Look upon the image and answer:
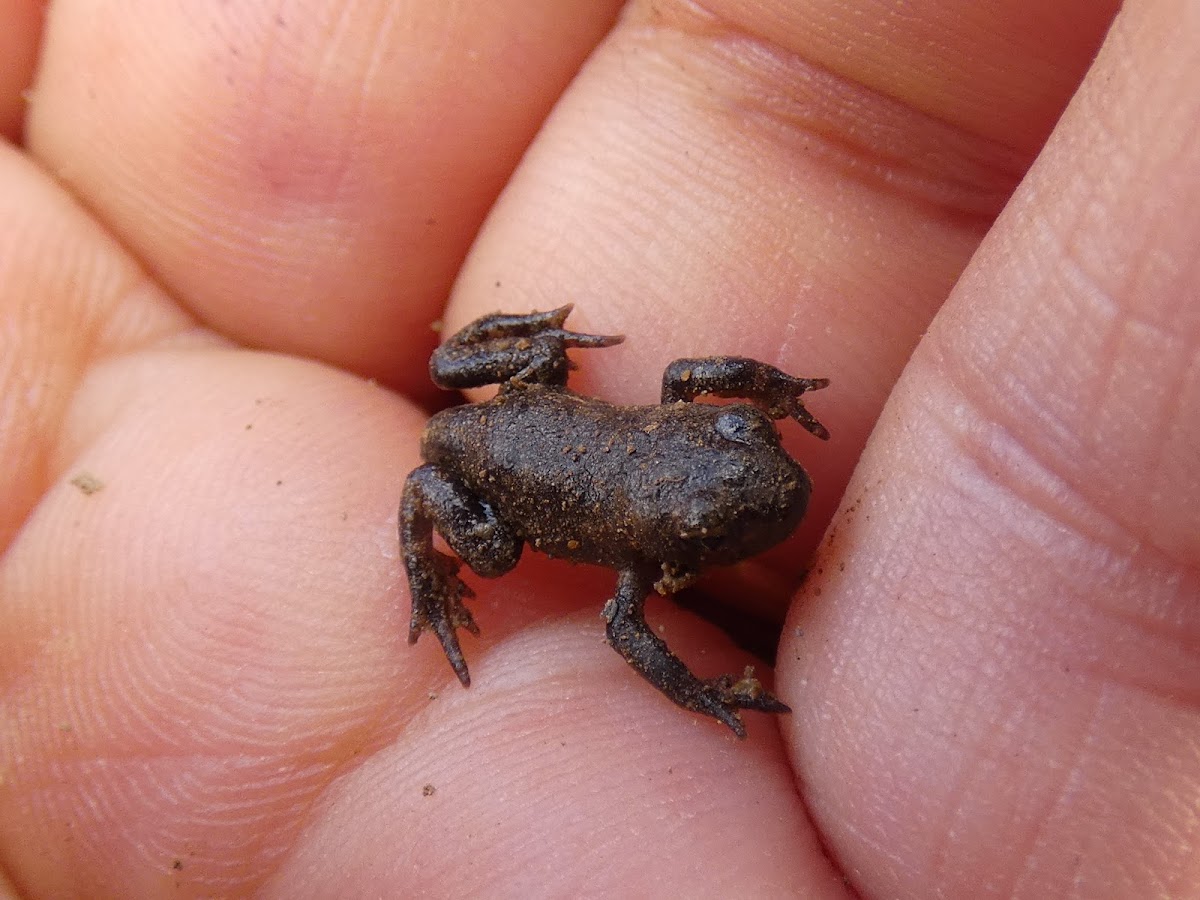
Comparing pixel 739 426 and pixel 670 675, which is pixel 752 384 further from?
pixel 670 675

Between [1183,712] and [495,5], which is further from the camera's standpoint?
[495,5]

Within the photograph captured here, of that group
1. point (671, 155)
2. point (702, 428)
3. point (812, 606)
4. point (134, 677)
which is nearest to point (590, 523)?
point (702, 428)

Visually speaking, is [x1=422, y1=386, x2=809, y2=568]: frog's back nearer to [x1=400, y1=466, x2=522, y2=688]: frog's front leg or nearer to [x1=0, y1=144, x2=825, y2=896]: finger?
[x1=400, y1=466, x2=522, y2=688]: frog's front leg

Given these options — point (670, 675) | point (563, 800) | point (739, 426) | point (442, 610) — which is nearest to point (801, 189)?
point (739, 426)

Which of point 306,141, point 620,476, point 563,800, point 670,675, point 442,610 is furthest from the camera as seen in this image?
point 306,141

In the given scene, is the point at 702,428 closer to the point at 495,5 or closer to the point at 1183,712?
the point at 1183,712

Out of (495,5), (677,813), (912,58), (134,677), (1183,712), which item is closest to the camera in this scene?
(1183,712)
